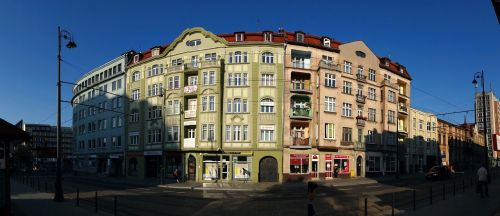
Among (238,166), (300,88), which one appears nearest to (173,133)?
(238,166)

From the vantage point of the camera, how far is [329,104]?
47.1m

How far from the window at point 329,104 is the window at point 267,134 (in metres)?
7.11

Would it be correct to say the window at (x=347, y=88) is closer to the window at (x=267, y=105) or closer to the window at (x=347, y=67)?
the window at (x=347, y=67)

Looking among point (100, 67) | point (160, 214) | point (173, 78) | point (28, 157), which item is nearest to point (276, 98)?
Result: point (173, 78)

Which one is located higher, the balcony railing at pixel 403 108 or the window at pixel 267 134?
the balcony railing at pixel 403 108

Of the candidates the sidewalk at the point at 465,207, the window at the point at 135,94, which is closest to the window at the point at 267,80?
the window at the point at 135,94

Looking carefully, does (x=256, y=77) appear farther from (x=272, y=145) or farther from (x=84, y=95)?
(x=84, y=95)

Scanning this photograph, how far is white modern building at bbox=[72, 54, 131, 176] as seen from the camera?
59.5 metres

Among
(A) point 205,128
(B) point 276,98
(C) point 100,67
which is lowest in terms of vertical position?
(A) point 205,128

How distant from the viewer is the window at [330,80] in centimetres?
4678

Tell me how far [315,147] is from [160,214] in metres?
30.1

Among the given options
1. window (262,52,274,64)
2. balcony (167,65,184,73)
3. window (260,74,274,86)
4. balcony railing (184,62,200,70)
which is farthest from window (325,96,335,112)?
balcony (167,65,184,73)

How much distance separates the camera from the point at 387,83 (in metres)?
55.2

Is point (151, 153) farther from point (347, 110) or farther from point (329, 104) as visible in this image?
point (347, 110)
